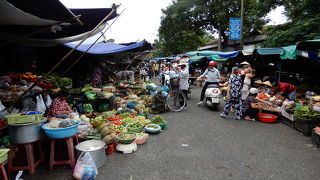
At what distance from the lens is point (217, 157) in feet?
14.1

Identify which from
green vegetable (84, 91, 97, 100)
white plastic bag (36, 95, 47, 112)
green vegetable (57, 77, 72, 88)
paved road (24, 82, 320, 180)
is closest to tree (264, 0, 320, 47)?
paved road (24, 82, 320, 180)

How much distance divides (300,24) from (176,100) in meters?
8.53

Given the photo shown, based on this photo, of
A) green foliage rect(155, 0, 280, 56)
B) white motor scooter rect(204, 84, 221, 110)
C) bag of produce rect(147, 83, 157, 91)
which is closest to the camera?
white motor scooter rect(204, 84, 221, 110)

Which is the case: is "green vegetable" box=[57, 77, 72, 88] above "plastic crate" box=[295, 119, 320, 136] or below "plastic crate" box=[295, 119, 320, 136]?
above

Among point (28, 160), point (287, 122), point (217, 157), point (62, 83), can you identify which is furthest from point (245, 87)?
point (28, 160)

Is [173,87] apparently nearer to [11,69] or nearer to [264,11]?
[11,69]

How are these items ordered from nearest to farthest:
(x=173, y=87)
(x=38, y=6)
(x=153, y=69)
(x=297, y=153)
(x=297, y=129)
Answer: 1. (x=38, y=6)
2. (x=297, y=153)
3. (x=297, y=129)
4. (x=173, y=87)
5. (x=153, y=69)

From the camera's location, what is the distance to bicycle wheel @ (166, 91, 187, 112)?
861cm

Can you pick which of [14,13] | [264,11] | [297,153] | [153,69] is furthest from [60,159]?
[153,69]

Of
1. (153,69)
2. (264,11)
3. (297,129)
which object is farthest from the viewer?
(153,69)

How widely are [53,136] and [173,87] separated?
5.99 m

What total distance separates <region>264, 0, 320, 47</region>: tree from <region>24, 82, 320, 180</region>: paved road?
687cm

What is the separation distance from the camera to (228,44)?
29.5 m

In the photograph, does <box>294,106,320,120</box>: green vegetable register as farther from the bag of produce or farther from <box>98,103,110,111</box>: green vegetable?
the bag of produce
